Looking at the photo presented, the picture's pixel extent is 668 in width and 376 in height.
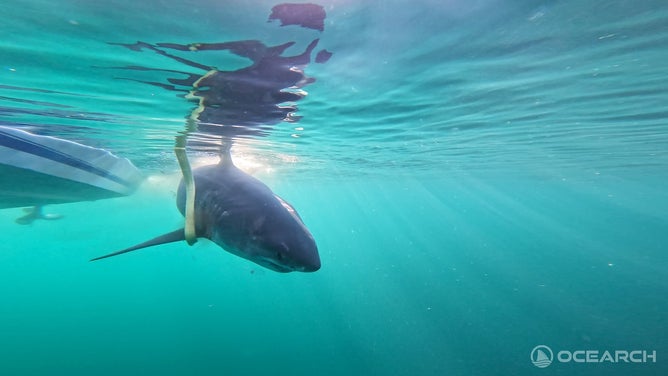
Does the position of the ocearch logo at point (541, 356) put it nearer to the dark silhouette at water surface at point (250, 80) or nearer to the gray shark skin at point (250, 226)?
the dark silhouette at water surface at point (250, 80)

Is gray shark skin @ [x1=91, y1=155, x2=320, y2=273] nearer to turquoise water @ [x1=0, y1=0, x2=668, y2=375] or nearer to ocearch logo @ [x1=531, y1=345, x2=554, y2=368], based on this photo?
turquoise water @ [x1=0, y1=0, x2=668, y2=375]

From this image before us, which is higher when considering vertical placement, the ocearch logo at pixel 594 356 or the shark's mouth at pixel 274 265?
the shark's mouth at pixel 274 265

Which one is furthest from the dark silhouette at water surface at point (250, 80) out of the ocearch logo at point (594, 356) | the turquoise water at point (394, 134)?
the ocearch logo at point (594, 356)

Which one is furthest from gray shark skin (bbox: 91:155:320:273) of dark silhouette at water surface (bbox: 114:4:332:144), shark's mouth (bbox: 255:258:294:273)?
dark silhouette at water surface (bbox: 114:4:332:144)

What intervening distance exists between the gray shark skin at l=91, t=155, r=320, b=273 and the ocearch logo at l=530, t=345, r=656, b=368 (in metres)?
13.7

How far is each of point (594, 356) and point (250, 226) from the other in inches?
601

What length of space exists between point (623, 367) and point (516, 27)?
13.0 meters

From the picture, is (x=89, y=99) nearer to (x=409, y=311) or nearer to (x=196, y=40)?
(x=196, y=40)

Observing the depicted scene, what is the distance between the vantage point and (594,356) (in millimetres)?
12227

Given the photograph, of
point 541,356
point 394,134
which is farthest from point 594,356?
point 394,134

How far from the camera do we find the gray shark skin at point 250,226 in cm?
284

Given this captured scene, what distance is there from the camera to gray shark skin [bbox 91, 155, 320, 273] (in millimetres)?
2844

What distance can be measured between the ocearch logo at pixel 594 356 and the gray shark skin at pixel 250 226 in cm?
1371

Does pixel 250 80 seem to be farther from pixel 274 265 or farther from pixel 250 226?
pixel 274 265
